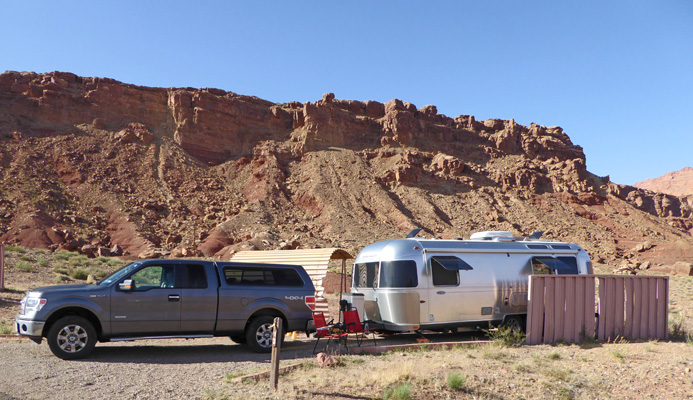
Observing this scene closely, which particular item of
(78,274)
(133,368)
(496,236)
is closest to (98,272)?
(78,274)

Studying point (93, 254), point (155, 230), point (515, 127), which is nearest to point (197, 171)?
point (155, 230)

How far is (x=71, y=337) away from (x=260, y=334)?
343 cm

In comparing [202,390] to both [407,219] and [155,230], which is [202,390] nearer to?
[155,230]

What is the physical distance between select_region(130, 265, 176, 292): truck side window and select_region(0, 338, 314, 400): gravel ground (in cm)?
136

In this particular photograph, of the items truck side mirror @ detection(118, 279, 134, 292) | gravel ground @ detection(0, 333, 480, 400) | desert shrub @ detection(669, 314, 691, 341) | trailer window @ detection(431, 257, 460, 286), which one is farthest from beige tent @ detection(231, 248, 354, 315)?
desert shrub @ detection(669, 314, 691, 341)

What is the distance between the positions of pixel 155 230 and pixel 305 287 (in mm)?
35432

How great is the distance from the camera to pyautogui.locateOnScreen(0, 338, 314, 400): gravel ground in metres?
7.44

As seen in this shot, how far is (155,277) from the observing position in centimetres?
1010

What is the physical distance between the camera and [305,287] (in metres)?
11.3

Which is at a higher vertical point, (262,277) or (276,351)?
(262,277)

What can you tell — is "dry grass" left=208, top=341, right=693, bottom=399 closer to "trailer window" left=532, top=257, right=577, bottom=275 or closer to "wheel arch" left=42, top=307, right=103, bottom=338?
"trailer window" left=532, top=257, right=577, bottom=275

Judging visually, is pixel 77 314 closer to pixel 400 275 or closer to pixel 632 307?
pixel 400 275

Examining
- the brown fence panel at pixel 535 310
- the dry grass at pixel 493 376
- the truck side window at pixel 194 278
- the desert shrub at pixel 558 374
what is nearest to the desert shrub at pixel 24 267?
the truck side window at pixel 194 278

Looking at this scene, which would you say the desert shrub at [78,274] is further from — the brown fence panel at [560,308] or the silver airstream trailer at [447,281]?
the brown fence panel at [560,308]
